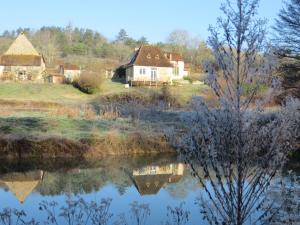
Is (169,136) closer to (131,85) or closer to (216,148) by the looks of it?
(216,148)

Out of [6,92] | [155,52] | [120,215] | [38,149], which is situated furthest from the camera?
[155,52]

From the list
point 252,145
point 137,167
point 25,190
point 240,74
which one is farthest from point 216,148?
point 137,167

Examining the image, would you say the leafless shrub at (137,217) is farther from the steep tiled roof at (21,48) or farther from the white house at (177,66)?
the white house at (177,66)

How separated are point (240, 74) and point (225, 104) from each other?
1.42 ft

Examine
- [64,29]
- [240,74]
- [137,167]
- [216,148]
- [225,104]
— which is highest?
[64,29]

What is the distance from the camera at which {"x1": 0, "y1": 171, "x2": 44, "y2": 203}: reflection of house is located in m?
12.3

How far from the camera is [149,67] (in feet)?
165

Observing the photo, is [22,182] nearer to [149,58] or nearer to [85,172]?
[85,172]

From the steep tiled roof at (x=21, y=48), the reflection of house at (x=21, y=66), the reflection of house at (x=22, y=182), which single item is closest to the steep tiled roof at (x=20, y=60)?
the reflection of house at (x=21, y=66)

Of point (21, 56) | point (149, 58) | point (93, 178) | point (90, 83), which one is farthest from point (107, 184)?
point (21, 56)

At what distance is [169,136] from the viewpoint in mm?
6133

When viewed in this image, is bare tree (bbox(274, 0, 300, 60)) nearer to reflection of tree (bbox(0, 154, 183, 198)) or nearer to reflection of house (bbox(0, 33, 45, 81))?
reflection of tree (bbox(0, 154, 183, 198))

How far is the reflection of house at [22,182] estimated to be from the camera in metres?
12.3

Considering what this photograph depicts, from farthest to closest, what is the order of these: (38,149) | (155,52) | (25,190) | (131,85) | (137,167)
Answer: (155,52), (131,85), (38,149), (137,167), (25,190)
